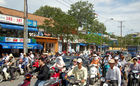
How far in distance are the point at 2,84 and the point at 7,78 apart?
2.49 ft

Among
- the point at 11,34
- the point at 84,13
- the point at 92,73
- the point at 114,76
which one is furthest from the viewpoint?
the point at 84,13

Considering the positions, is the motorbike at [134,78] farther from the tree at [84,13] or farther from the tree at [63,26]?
the tree at [84,13]

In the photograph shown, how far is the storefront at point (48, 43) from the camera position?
3251 centimetres

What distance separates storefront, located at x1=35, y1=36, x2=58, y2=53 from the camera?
32506 millimetres

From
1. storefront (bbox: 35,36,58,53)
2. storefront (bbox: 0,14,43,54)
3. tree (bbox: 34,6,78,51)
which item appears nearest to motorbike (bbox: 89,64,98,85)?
storefront (bbox: 0,14,43,54)

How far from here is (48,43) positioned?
3553cm

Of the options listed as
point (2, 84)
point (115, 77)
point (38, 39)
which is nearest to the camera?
point (115, 77)

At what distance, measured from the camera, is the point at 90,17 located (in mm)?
49781

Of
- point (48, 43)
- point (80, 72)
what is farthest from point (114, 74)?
point (48, 43)

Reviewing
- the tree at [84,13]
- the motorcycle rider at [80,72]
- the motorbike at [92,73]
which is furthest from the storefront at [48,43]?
the motorcycle rider at [80,72]

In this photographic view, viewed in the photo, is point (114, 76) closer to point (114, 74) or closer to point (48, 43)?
point (114, 74)

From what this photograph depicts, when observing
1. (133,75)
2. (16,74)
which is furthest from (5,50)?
(133,75)

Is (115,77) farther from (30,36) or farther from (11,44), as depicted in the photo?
(30,36)

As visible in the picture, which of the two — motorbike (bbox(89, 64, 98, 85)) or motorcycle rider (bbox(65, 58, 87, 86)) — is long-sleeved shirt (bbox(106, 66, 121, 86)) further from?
motorbike (bbox(89, 64, 98, 85))
